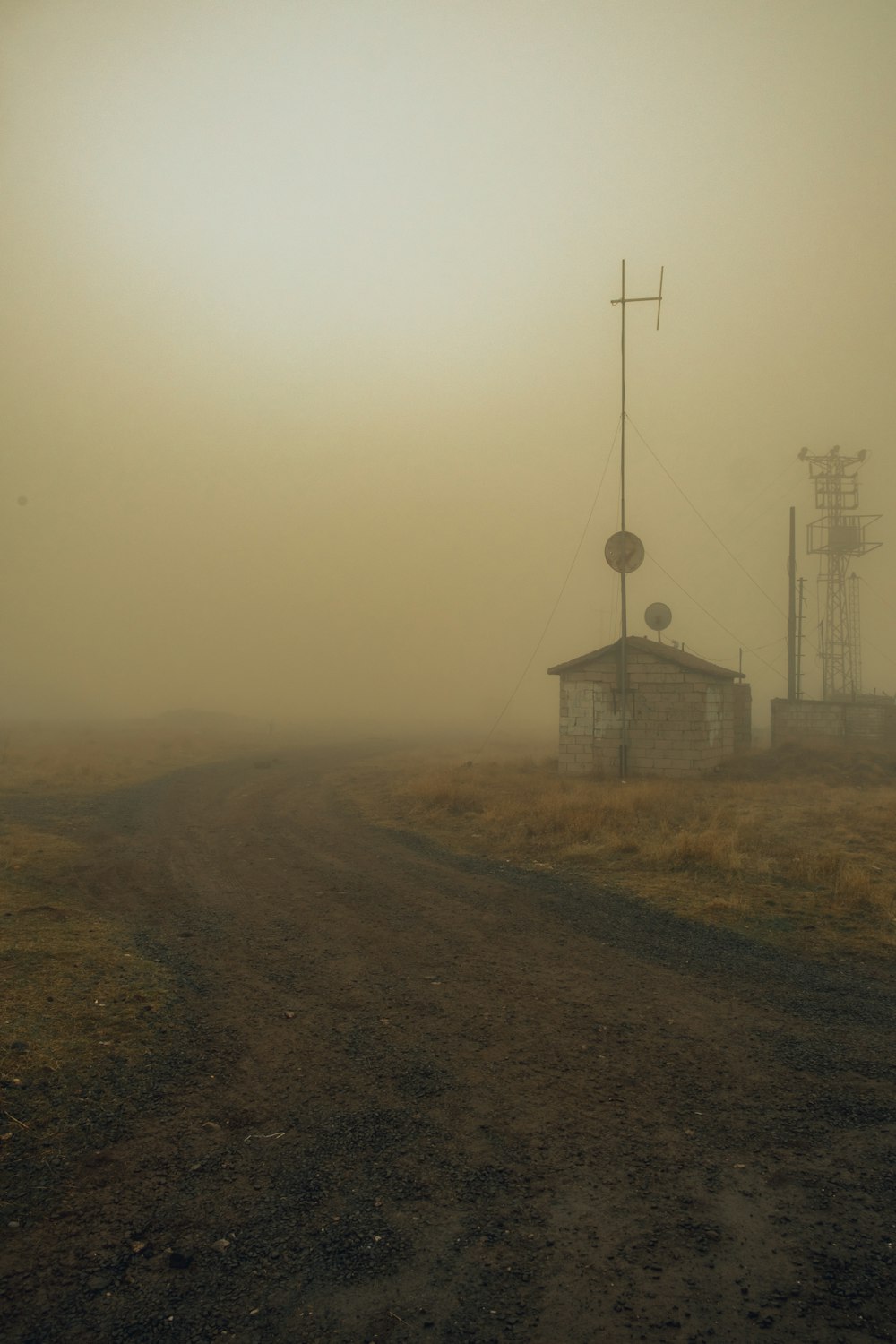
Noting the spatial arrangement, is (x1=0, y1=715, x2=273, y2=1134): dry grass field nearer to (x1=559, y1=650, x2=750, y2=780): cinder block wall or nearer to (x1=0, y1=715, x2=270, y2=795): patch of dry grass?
(x1=0, y1=715, x2=270, y2=795): patch of dry grass

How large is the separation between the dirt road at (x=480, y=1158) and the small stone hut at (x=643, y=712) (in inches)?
734

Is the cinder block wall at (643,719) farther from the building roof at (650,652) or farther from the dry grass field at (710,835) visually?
the dry grass field at (710,835)

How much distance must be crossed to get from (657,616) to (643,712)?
8.73m

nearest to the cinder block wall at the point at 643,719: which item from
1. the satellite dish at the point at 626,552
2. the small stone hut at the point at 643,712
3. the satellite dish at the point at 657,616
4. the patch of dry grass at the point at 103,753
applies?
the small stone hut at the point at 643,712

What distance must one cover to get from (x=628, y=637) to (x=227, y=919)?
20509mm

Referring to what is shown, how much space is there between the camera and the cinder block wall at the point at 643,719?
88.9 ft

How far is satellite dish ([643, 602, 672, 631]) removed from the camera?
34.7 m

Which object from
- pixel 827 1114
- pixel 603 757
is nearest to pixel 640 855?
pixel 827 1114

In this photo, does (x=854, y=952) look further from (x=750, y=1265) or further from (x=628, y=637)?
(x=628, y=637)

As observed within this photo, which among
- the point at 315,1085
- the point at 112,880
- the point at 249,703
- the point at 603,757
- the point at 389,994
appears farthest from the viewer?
the point at 249,703

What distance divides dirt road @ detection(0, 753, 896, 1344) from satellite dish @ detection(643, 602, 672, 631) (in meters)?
26.8

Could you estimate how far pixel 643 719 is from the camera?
2759 centimetres

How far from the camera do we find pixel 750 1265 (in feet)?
12.5

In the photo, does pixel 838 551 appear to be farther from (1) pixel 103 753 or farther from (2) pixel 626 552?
(1) pixel 103 753
